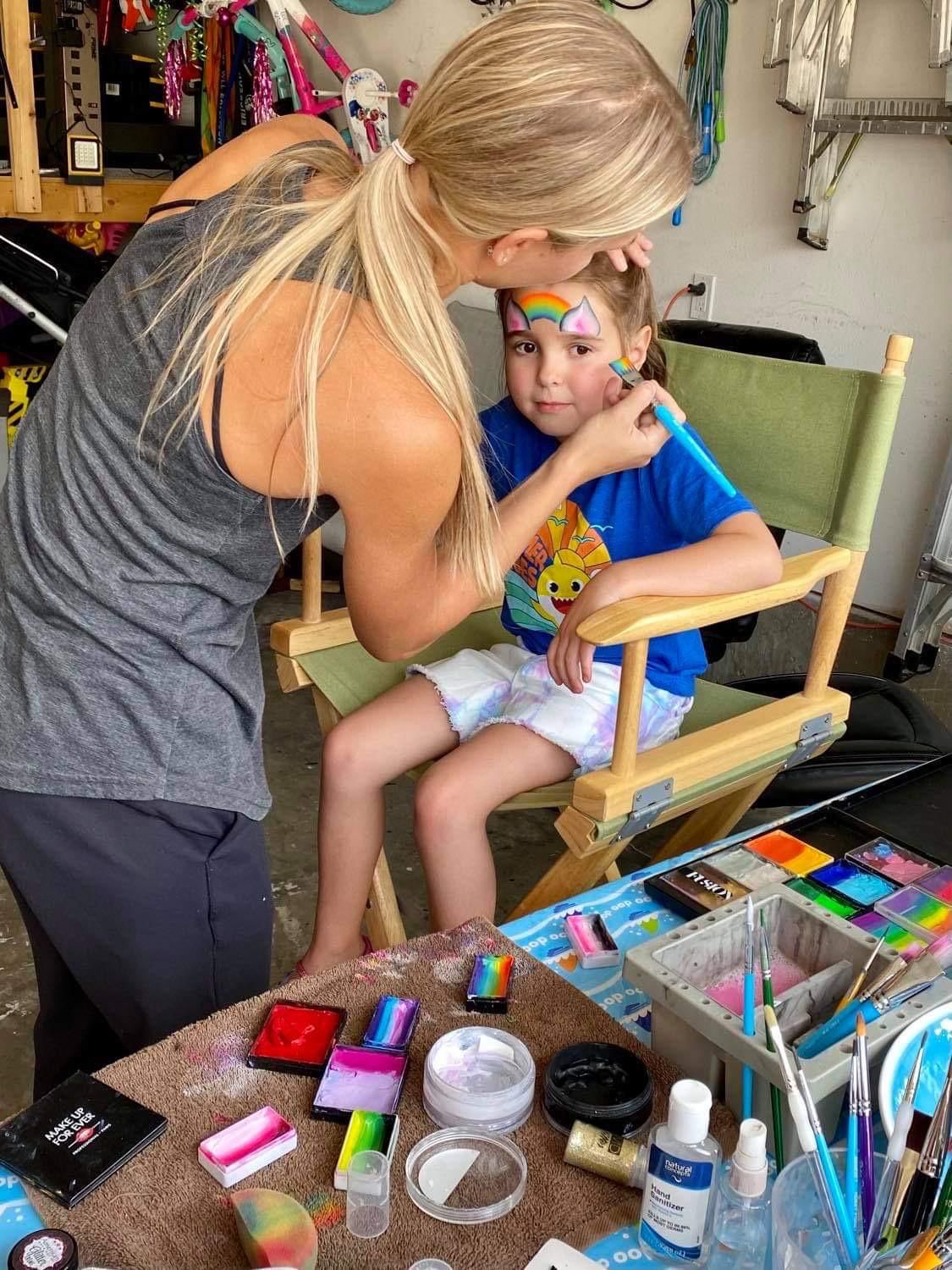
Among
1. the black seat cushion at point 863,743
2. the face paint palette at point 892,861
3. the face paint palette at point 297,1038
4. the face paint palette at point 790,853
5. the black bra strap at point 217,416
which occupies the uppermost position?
the black bra strap at point 217,416

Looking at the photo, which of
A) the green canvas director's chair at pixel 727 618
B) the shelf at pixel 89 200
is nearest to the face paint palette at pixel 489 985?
the green canvas director's chair at pixel 727 618

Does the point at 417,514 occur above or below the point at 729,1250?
above

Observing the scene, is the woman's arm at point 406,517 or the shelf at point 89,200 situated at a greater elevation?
the shelf at point 89,200

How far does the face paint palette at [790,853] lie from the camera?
119cm

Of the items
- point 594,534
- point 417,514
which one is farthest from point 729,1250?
point 594,534

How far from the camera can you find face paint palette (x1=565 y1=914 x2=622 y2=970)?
1072 mm

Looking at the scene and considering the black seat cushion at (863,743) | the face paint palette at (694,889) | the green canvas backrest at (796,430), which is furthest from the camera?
the black seat cushion at (863,743)

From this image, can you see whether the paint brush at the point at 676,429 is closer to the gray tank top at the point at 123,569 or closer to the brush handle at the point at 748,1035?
the gray tank top at the point at 123,569

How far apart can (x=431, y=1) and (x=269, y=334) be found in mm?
2707

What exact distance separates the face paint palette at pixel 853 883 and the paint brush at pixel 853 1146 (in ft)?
1.39

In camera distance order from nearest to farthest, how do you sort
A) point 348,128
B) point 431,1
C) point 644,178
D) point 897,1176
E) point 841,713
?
point 897,1176 < point 644,178 < point 841,713 < point 431,1 < point 348,128

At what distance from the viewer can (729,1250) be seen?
75cm

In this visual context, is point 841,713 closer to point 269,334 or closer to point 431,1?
point 269,334

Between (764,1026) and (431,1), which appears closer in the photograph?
(764,1026)
